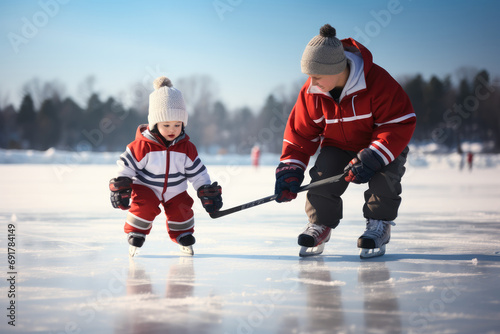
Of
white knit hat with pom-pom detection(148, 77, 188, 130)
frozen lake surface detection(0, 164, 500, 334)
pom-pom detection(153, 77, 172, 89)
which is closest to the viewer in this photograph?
frozen lake surface detection(0, 164, 500, 334)

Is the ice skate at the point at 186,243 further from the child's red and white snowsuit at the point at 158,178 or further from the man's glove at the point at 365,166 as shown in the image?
the man's glove at the point at 365,166

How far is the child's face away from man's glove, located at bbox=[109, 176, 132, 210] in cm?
28

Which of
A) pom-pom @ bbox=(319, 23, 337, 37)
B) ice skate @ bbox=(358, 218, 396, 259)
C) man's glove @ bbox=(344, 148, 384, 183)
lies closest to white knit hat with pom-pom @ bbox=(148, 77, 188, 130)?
pom-pom @ bbox=(319, 23, 337, 37)

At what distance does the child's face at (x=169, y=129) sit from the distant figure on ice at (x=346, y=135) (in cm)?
51

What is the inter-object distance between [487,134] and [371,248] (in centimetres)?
3652

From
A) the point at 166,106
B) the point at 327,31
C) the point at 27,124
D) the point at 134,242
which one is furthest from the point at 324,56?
the point at 27,124

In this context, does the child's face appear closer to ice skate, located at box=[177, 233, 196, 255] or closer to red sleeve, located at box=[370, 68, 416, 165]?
ice skate, located at box=[177, 233, 196, 255]

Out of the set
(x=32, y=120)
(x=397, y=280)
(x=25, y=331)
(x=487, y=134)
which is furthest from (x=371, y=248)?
(x=487, y=134)

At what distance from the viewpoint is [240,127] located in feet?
133

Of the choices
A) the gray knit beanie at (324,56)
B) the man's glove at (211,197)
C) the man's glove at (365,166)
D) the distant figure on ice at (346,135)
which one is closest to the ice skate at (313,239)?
the distant figure on ice at (346,135)

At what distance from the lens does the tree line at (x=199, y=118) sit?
32.3 m

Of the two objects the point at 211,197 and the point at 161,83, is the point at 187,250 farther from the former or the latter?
the point at 161,83

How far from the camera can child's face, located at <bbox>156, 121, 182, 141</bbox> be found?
7.14 ft

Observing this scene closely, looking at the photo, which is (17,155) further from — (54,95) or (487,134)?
(487,134)
